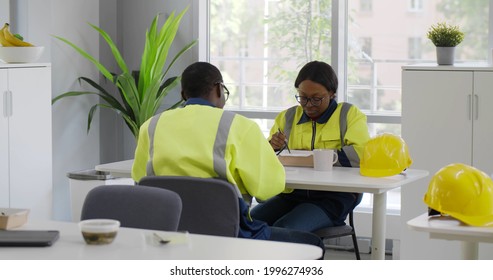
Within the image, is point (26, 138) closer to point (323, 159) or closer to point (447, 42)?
point (323, 159)

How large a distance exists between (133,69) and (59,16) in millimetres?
822

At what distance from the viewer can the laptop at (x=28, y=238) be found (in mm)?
2611

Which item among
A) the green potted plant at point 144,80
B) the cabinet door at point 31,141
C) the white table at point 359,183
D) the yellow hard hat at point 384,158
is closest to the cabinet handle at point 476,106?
the white table at point 359,183

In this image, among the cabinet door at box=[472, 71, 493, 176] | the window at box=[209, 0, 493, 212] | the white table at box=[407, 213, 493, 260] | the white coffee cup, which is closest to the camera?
the white table at box=[407, 213, 493, 260]

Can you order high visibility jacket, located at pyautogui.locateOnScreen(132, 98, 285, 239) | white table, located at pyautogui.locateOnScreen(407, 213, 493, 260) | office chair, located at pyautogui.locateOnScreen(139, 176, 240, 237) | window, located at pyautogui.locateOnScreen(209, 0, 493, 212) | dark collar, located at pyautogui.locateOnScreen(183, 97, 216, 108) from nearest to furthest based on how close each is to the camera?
white table, located at pyautogui.locateOnScreen(407, 213, 493, 260)
office chair, located at pyautogui.locateOnScreen(139, 176, 240, 237)
high visibility jacket, located at pyautogui.locateOnScreen(132, 98, 285, 239)
dark collar, located at pyautogui.locateOnScreen(183, 97, 216, 108)
window, located at pyautogui.locateOnScreen(209, 0, 493, 212)

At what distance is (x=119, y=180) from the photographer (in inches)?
249

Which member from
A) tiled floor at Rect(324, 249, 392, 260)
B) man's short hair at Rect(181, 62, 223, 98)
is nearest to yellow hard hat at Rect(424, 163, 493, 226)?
man's short hair at Rect(181, 62, 223, 98)

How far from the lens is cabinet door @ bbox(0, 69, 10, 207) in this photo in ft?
17.8

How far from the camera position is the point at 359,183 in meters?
3.88

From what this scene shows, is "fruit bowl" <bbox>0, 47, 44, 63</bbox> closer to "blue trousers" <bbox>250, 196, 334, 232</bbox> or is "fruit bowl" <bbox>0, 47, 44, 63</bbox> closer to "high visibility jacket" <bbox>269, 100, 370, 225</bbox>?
"high visibility jacket" <bbox>269, 100, 370, 225</bbox>

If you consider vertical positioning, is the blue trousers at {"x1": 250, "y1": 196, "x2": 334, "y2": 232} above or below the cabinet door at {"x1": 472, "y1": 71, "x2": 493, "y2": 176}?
below

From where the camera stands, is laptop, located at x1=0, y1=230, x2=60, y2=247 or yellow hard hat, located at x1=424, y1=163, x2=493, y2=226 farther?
yellow hard hat, located at x1=424, y1=163, x2=493, y2=226
